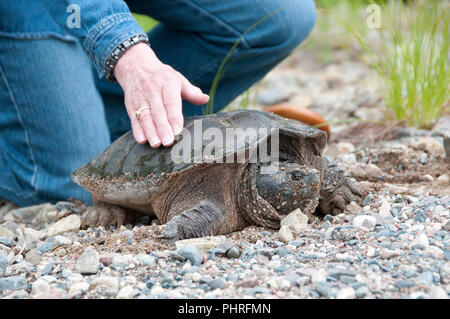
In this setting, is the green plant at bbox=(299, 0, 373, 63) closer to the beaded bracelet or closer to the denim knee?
the denim knee

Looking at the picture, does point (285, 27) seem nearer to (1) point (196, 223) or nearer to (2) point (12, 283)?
(1) point (196, 223)

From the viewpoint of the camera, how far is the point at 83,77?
2.64 m

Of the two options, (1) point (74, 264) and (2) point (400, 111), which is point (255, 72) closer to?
(2) point (400, 111)

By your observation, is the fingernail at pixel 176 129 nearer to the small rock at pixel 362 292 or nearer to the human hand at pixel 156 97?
the human hand at pixel 156 97

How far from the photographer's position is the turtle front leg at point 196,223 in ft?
5.44

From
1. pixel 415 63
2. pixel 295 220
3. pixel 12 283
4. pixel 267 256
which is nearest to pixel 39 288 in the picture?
pixel 12 283

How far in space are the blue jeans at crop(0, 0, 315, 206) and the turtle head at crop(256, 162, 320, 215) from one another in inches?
47.6

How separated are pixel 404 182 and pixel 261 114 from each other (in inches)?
35.1

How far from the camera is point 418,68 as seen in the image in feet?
9.24

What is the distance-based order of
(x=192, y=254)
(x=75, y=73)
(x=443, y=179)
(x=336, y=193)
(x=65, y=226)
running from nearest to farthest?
1. (x=192, y=254)
2. (x=336, y=193)
3. (x=65, y=226)
4. (x=443, y=179)
5. (x=75, y=73)

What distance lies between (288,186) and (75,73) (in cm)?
142

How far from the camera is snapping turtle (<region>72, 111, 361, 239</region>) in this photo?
5.80 ft

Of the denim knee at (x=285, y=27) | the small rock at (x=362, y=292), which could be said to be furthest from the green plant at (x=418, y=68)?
the small rock at (x=362, y=292)
